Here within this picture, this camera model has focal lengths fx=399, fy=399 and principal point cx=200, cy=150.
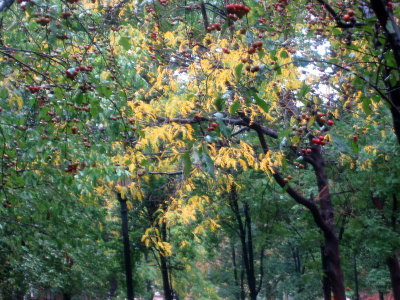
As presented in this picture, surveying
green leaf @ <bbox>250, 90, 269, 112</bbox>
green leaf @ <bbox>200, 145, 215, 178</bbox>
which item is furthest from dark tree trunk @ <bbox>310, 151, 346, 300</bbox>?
green leaf @ <bbox>200, 145, 215, 178</bbox>

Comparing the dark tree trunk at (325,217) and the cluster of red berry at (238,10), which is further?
the dark tree trunk at (325,217)

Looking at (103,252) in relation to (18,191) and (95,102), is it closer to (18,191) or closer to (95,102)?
(18,191)

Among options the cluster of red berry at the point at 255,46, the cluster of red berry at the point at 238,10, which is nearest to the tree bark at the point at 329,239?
the cluster of red berry at the point at 255,46

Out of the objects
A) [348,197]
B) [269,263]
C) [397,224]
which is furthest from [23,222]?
[269,263]

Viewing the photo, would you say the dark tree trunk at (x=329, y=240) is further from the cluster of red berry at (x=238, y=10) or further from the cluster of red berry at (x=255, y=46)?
the cluster of red berry at (x=238, y=10)

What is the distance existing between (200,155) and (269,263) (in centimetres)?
1836

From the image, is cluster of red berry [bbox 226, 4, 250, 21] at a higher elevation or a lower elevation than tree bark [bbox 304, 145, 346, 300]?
higher

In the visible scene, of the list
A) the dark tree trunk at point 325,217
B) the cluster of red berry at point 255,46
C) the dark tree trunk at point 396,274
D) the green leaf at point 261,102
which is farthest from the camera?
the dark tree trunk at point 396,274

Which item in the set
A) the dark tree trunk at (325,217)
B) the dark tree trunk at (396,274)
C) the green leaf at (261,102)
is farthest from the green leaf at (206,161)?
the dark tree trunk at (396,274)

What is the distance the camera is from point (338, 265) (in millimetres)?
6496

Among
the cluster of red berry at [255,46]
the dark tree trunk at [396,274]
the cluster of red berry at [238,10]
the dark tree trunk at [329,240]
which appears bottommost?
the dark tree trunk at [396,274]

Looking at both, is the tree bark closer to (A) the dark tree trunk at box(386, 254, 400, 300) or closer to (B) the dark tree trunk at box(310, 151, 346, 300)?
(B) the dark tree trunk at box(310, 151, 346, 300)

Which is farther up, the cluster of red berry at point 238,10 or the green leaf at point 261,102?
the cluster of red berry at point 238,10

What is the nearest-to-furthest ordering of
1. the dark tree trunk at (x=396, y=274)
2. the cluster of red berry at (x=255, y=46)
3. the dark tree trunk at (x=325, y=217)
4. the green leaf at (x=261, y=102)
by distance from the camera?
the green leaf at (x=261, y=102), the cluster of red berry at (x=255, y=46), the dark tree trunk at (x=325, y=217), the dark tree trunk at (x=396, y=274)
